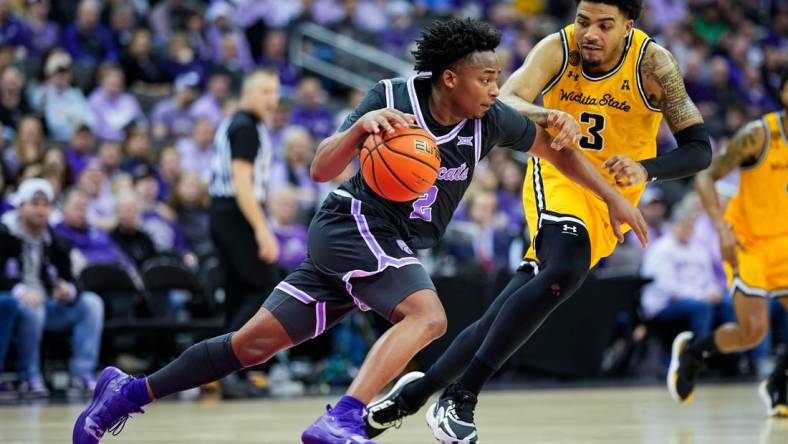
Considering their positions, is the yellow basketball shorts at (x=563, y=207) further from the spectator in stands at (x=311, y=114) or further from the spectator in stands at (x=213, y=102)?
the spectator in stands at (x=311, y=114)

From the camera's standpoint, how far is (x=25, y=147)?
11.5 meters

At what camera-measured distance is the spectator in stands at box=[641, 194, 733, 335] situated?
486 inches

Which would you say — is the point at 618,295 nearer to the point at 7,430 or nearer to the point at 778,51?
the point at 7,430

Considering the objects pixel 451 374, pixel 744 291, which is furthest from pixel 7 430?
pixel 744 291

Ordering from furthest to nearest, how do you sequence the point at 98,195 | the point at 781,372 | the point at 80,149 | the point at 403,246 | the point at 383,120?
the point at 80,149 < the point at 98,195 < the point at 781,372 < the point at 403,246 < the point at 383,120

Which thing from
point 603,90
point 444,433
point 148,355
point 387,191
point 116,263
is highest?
point 603,90

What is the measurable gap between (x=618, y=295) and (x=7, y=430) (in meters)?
6.92

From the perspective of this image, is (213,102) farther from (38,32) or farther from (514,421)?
(514,421)

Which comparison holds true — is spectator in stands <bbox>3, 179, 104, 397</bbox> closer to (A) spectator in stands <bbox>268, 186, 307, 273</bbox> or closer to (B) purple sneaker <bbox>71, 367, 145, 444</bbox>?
(A) spectator in stands <bbox>268, 186, 307, 273</bbox>

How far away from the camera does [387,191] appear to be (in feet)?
15.8

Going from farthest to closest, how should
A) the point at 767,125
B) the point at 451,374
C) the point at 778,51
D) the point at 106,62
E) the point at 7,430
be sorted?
the point at 778,51
the point at 106,62
the point at 767,125
the point at 7,430
the point at 451,374

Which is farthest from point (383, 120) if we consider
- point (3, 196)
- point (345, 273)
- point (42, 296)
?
point (3, 196)

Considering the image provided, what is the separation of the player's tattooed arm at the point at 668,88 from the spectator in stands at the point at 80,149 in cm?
751

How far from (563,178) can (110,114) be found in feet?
27.6
